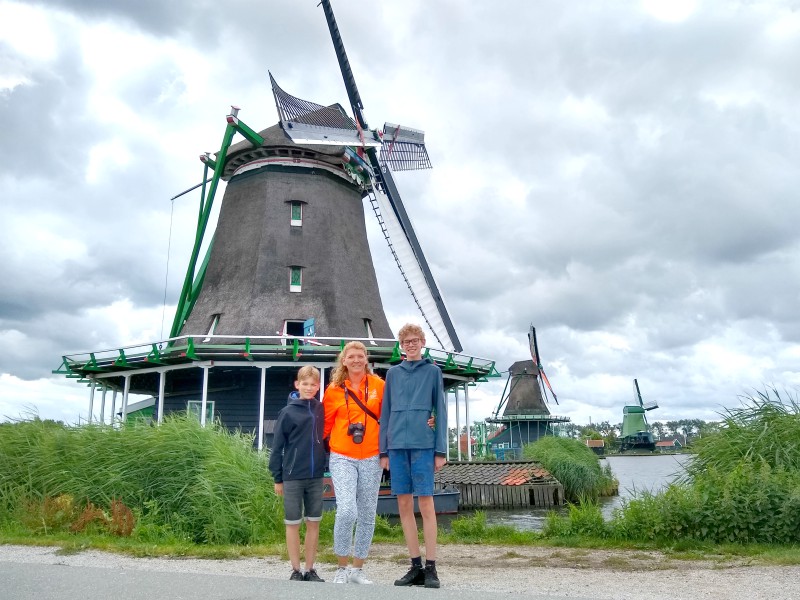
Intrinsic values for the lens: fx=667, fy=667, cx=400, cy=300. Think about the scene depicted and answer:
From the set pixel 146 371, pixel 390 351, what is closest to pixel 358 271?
pixel 390 351

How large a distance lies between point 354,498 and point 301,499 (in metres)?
0.51

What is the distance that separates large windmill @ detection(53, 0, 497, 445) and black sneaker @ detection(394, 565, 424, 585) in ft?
41.0

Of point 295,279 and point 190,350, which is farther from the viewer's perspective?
point 295,279

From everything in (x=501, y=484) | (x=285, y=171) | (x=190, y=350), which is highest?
(x=285, y=171)

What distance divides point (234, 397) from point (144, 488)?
36.3 ft

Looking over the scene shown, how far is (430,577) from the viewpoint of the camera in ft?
15.8

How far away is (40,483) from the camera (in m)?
8.98

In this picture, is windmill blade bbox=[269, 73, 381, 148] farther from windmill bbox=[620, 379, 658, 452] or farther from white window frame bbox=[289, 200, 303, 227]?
windmill bbox=[620, 379, 658, 452]

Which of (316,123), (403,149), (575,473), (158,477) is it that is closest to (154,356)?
(316,123)

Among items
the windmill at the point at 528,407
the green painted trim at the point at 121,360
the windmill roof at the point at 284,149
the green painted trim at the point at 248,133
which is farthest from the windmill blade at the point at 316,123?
the windmill at the point at 528,407

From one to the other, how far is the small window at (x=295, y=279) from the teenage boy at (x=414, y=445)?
15.4 metres

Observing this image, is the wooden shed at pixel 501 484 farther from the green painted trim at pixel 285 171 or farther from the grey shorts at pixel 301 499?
the grey shorts at pixel 301 499

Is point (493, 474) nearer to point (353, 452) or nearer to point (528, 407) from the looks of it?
point (353, 452)

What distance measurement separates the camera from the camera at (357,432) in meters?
5.16
